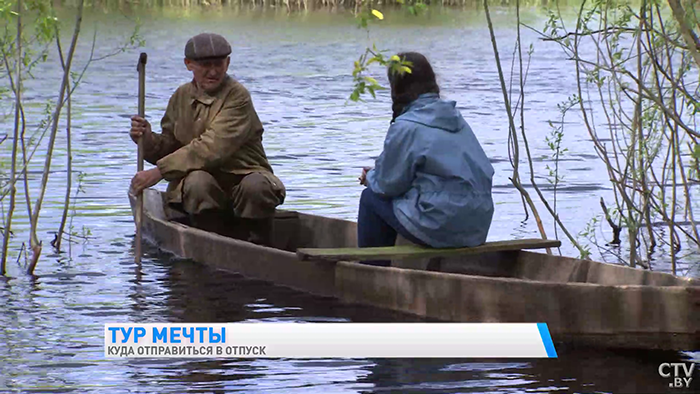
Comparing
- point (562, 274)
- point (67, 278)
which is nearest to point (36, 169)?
point (67, 278)

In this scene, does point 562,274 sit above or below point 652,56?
below

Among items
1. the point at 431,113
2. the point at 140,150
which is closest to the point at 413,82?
the point at 431,113

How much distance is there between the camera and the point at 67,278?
8.77 m

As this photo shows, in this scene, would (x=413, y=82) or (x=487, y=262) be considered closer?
(x=413, y=82)

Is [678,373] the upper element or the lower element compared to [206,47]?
lower

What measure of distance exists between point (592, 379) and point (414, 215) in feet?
4.57

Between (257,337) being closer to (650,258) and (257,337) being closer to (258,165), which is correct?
(258,165)

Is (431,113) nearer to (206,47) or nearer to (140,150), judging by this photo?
(206,47)

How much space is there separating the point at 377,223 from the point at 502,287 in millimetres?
1180

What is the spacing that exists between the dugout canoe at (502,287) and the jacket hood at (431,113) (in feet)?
2.55

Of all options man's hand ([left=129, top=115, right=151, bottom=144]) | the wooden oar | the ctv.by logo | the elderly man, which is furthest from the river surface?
man's hand ([left=129, top=115, right=151, bottom=144])

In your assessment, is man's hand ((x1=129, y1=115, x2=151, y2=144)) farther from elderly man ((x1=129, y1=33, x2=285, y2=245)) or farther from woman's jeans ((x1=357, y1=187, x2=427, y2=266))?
woman's jeans ((x1=357, y1=187, x2=427, y2=266))

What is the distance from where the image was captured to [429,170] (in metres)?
7.01

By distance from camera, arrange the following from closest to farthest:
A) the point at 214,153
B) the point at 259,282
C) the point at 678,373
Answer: the point at 678,373 < the point at 259,282 < the point at 214,153
